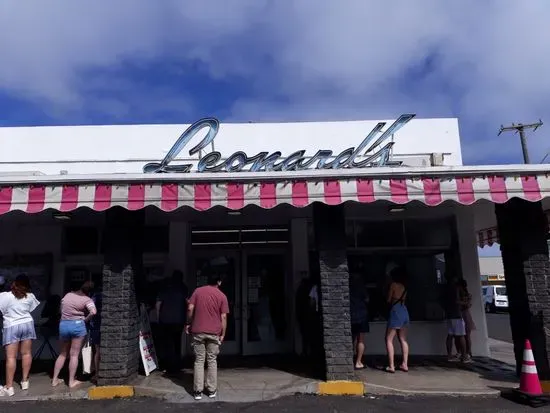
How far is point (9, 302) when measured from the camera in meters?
6.98

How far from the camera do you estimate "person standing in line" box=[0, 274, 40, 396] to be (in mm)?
6906

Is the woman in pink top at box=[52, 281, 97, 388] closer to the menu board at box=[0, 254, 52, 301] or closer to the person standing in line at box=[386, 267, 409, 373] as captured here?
the menu board at box=[0, 254, 52, 301]

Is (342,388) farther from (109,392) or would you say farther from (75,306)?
(75,306)

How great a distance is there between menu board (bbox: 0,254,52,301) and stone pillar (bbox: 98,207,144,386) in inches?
144

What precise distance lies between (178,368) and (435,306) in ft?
18.3

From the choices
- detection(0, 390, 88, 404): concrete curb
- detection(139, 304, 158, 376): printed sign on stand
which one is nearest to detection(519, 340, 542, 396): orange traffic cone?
detection(139, 304, 158, 376): printed sign on stand

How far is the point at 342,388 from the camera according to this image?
7008 millimetres

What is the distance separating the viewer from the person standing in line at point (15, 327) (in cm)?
691

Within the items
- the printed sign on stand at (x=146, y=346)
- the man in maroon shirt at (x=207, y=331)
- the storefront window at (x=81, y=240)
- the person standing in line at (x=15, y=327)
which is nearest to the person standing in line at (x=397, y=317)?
the man in maroon shirt at (x=207, y=331)

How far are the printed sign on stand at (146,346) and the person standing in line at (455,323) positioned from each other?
17.9 feet

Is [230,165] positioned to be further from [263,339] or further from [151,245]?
[263,339]

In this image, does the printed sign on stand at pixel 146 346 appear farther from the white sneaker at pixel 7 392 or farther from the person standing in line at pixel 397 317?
the person standing in line at pixel 397 317

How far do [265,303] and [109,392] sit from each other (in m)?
4.30

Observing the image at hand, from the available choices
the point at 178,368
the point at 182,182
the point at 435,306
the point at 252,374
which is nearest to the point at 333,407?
the point at 252,374
